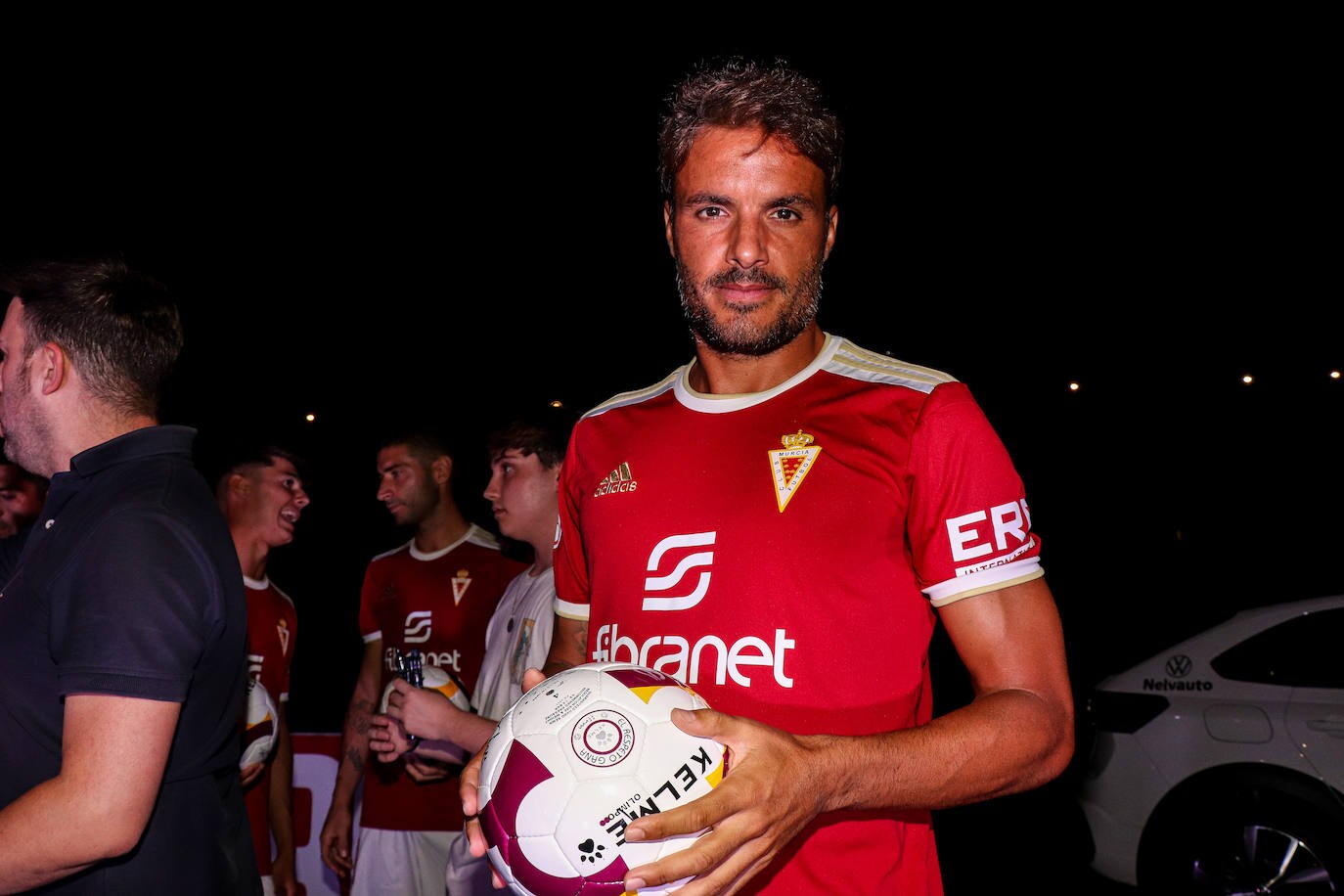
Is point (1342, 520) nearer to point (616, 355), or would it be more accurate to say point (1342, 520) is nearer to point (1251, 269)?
point (1251, 269)

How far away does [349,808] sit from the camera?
219 inches

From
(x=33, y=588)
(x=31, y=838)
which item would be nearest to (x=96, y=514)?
(x=33, y=588)

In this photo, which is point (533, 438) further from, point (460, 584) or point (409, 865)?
point (409, 865)

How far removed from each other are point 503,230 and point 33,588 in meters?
11.3

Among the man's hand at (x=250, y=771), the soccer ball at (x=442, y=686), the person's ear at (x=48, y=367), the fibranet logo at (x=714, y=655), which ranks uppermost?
the person's ear at (x=48, y=367)

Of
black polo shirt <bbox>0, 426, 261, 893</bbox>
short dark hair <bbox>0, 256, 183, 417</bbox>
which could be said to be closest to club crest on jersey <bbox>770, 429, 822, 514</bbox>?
black polo shirt <bbox>0, 426, 261, 893</bbox>

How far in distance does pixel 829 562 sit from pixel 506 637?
3061mm

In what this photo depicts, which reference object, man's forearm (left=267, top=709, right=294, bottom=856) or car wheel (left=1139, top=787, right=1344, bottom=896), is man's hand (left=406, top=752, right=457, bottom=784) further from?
car wheel (left=1139, top=787, right=1344, bottom=896)

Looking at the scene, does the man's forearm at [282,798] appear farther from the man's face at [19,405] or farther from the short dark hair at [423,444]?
the man's face at [19,405]

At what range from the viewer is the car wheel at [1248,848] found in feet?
19.1

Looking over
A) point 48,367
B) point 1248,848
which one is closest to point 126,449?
point 48,367

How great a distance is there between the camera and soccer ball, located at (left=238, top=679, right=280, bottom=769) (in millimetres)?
4113

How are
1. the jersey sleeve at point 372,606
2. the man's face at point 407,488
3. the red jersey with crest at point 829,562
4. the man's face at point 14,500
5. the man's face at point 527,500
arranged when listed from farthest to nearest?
the man's face at point 407,488 < the jersey sleeve at point 372,606 < the man's face at point 14,500 < the man's face at point 527,500 < the red jersey with crest at point 829,562

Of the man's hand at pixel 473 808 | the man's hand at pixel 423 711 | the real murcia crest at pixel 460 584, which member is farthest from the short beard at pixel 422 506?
the man's hand at pixel 473 808
